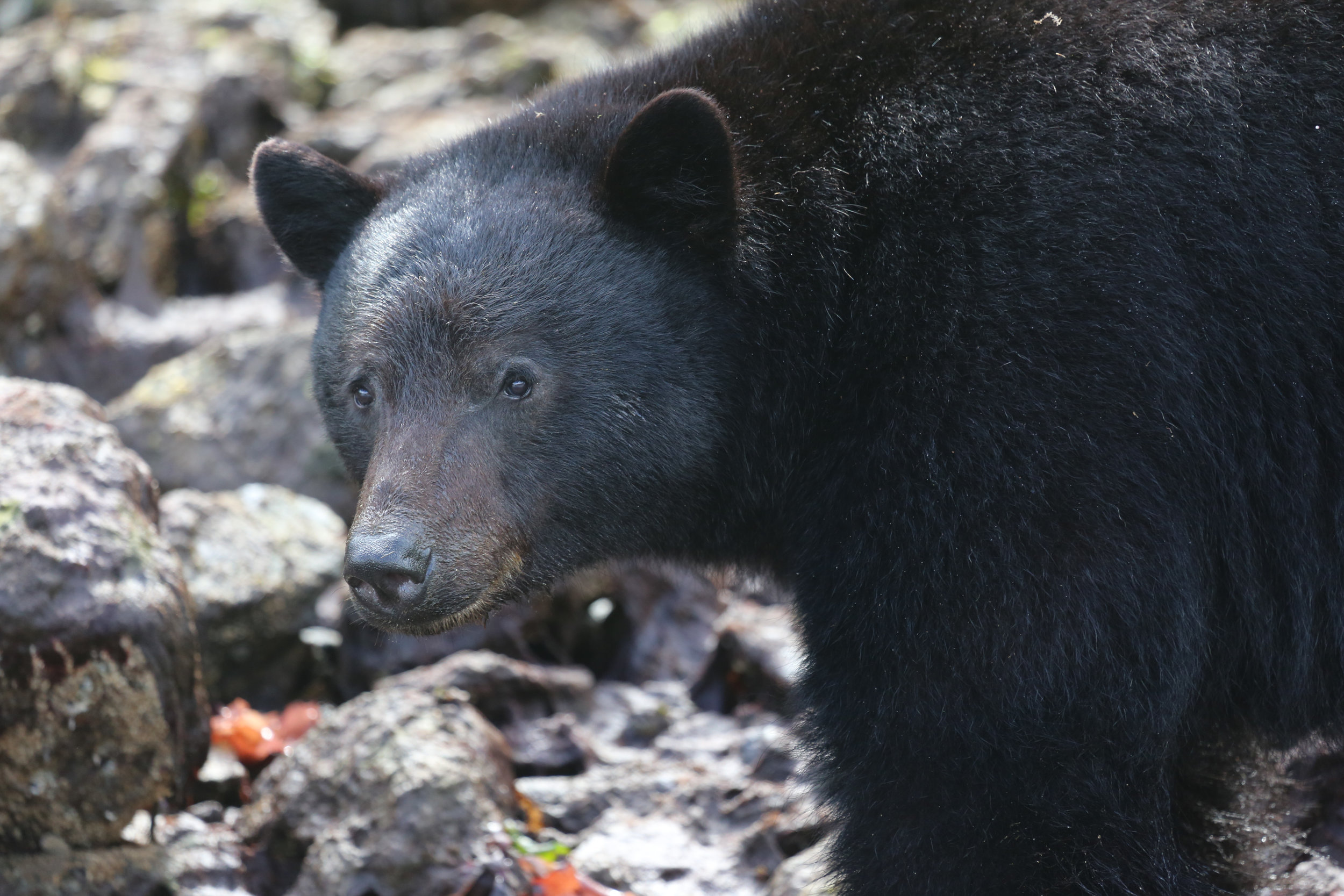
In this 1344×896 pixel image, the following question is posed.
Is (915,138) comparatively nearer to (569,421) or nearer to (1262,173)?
(1262,173)

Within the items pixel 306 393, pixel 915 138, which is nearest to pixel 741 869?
pixel 915 138

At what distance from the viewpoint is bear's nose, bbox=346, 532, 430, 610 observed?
3.55m

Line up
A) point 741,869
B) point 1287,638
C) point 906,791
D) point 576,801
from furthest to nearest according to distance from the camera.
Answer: point 576,801 < point 741,869 < point 1287,638 < point 906,791

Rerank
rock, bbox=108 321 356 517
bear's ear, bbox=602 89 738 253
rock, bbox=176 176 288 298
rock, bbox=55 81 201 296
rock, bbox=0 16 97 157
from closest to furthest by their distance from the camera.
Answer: bear's ear, bbox=602 89 738 253, rock, bbox=108 321 356 517, rock, bbox=55 81 201 296, rock, bbox=176 176 288 298, rock, bbox=0 16 97 157

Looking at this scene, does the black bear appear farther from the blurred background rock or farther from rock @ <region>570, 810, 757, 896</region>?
rock @ <region>570, 810, 757, 896</region>

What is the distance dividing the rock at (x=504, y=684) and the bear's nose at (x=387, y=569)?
1.64 metres

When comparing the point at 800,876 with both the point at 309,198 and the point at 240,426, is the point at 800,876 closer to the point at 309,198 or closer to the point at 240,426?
the point at 309,198

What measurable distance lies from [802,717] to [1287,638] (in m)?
1.35

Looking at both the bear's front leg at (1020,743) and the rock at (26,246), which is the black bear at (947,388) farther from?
the rock at (26,246)

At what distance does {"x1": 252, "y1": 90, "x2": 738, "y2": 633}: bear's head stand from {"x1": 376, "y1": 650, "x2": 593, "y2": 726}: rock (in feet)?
5.07

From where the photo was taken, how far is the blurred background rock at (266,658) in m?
4.30

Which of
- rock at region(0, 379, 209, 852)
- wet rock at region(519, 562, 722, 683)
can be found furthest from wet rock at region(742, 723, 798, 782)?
rock at region(0, 379, 209, 852)

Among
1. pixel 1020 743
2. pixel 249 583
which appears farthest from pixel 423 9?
pixel 1020 743

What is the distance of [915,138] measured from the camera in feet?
12.3
